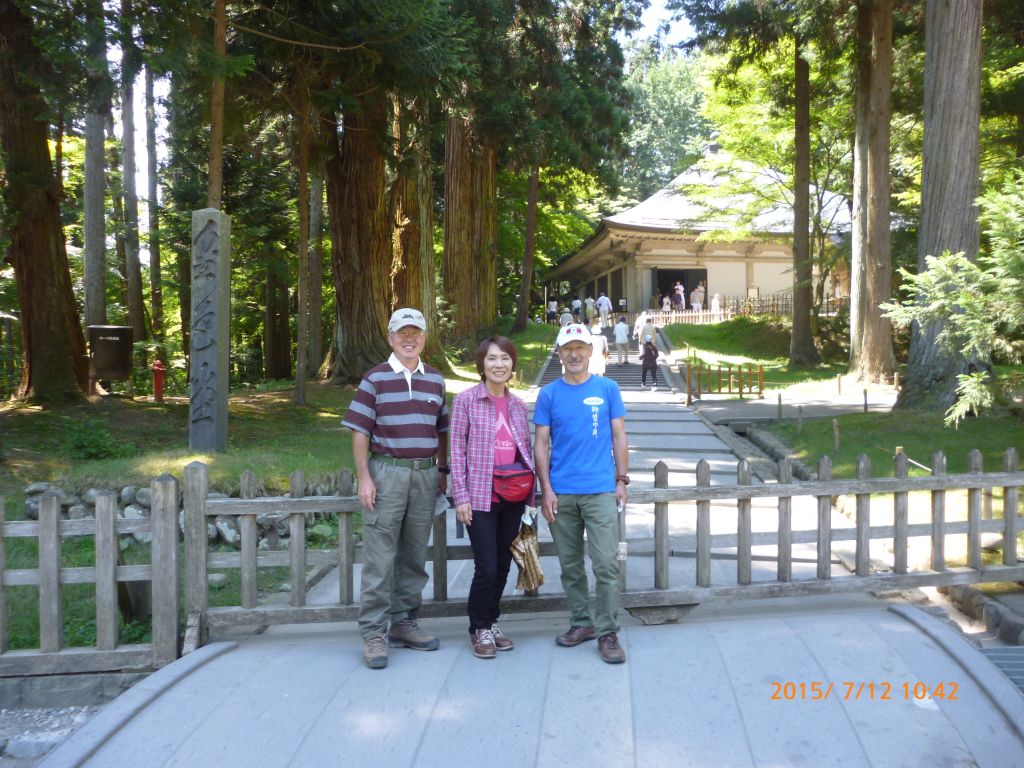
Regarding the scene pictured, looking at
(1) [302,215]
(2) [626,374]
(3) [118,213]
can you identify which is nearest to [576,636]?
(1) [302,215]

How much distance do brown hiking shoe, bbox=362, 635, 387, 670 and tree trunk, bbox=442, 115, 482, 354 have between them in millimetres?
23583

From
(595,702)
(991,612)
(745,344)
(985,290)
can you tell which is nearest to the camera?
(595,702)

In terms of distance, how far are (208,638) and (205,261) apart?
18.1 feet

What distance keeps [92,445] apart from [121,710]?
7.54 meters

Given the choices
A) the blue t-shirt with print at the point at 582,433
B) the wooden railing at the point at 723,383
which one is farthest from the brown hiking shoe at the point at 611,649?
the wooden railing at the point at 723,383

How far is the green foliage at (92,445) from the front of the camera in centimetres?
1061

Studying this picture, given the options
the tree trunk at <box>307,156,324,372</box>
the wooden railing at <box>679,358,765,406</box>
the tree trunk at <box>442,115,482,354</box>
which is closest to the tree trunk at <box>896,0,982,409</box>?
the wooden railing at <box>679,358,765,406</box>

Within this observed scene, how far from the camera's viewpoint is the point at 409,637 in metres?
4.88

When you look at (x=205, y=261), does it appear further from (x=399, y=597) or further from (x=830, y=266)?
(x=830, y=266)

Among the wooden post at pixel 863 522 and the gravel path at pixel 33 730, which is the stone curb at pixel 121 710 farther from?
the wooden post at pixel 863 522

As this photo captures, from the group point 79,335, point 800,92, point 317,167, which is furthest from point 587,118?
point 79,335

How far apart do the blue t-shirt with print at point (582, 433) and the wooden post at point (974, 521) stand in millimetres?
2614

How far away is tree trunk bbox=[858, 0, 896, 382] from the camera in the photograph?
18797 millimetres

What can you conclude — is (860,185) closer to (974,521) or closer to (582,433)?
(974,521)
